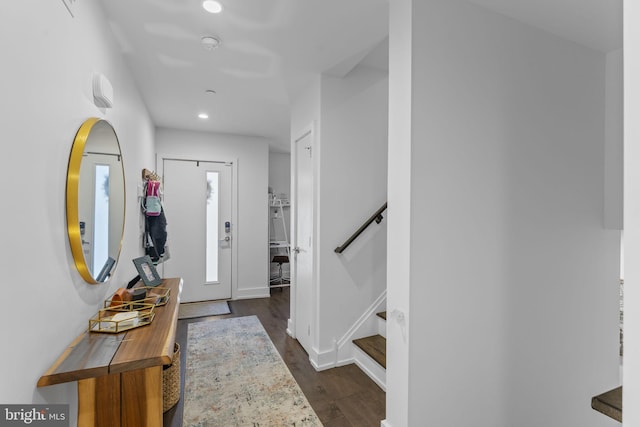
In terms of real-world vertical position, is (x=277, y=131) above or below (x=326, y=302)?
above

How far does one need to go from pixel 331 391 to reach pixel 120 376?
150 centimetres

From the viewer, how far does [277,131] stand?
15.0ft

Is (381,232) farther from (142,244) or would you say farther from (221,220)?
(221,220)

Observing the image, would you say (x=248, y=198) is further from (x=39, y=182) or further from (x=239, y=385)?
(x=39, y=182)

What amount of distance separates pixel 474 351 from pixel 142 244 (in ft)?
9.84

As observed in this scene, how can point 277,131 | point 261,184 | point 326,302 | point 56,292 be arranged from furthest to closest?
point 261,184, point 277,131, point 326,302, point 56,292

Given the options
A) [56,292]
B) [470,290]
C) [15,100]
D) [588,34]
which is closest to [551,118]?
[588,34]

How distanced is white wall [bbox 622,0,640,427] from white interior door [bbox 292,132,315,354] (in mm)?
2224

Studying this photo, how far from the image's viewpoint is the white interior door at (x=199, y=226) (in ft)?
14.6

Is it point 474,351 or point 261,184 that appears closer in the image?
point 474,351

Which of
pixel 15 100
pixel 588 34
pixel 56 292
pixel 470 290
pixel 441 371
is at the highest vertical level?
pixel 588 34

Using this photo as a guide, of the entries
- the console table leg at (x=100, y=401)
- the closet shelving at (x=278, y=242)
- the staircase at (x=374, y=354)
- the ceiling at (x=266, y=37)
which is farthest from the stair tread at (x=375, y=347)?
the closet shelving at (x=278, y=242)

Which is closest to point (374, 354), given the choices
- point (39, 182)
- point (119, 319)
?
point (119, 319)

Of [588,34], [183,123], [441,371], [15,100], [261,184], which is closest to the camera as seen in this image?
[15,100]
